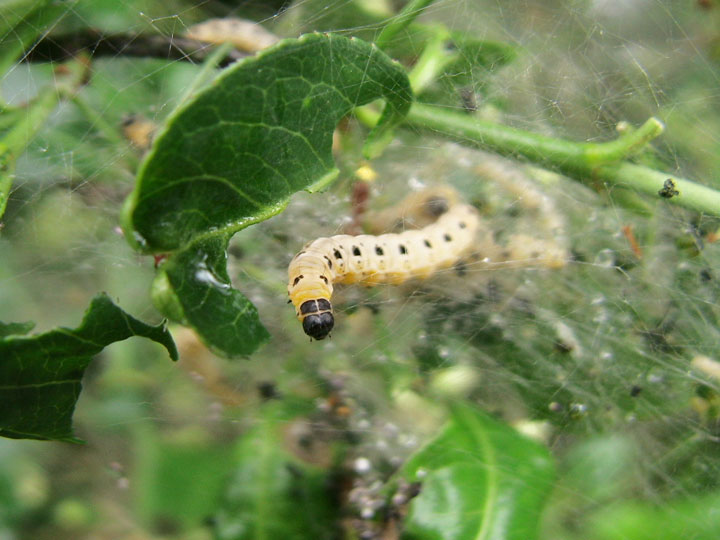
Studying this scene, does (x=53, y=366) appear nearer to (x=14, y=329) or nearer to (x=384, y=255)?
(x=14, y=329)

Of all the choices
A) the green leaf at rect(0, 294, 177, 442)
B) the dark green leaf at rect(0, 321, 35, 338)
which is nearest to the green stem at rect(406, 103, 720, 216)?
the green leaf at rect(0, 294, 177, 442)

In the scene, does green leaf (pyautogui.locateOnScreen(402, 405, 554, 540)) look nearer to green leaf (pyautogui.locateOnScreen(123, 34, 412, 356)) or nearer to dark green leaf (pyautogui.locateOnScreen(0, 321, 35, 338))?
green leaf (pyautogui.locateOnScreen(123, 34, 412, 356))

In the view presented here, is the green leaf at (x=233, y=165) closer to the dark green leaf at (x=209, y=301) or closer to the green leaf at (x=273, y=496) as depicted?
the dark green leaf at (x=209, y=301)

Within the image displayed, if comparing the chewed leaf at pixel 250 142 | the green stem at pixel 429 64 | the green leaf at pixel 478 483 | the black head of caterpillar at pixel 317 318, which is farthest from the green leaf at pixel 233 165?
the green leaf at pixel 478 483

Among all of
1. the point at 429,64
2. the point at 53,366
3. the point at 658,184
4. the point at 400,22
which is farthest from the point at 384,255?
the point at 53,366

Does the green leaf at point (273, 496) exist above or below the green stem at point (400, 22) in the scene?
below
